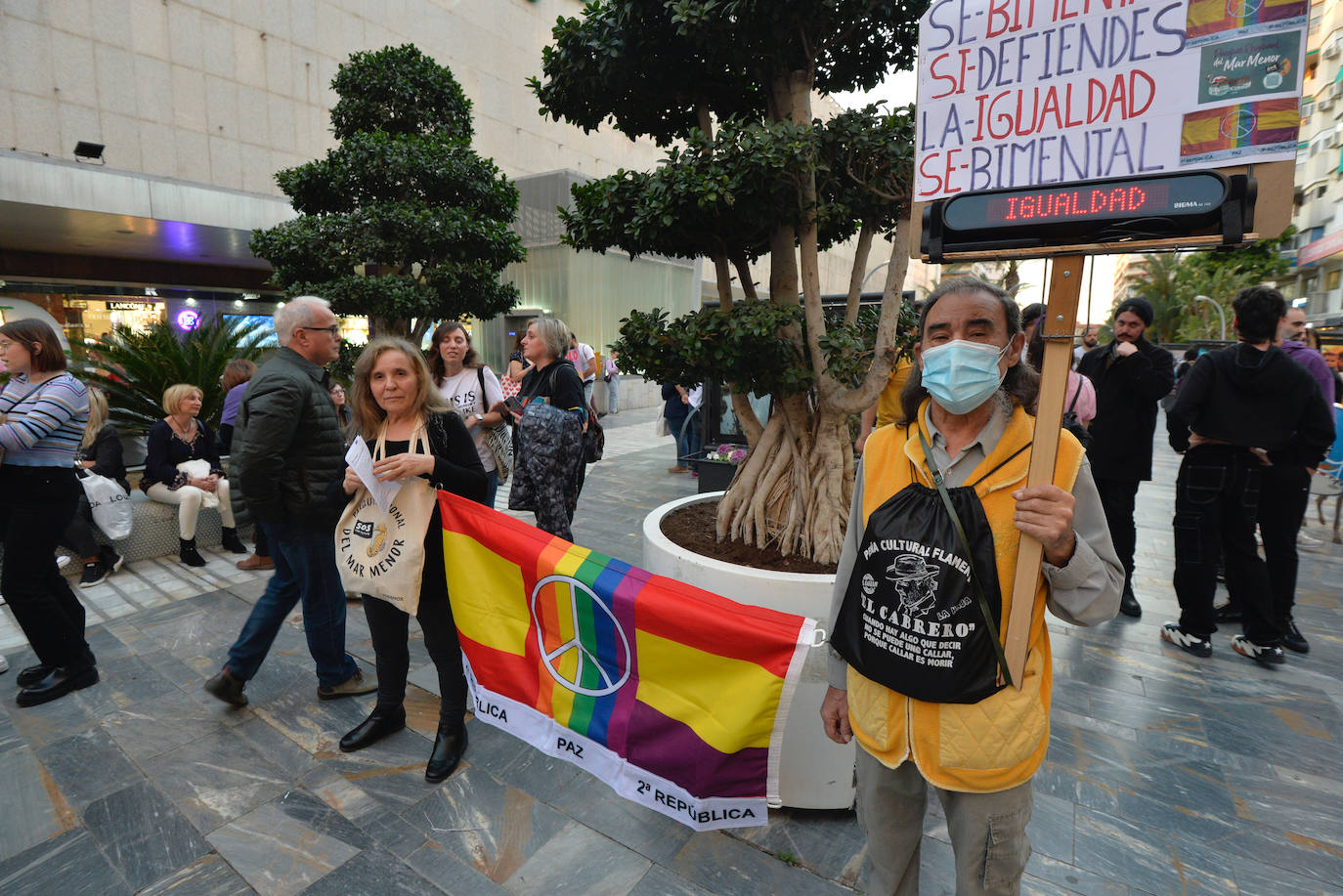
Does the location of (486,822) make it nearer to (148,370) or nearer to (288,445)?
(288,445)

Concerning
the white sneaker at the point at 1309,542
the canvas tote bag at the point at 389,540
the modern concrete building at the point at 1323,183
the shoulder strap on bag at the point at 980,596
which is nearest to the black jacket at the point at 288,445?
the canvas tote bag at the point at 389,540

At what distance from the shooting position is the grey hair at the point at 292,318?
3176 millimetres

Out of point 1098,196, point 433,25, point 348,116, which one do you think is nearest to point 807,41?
point 1098,196

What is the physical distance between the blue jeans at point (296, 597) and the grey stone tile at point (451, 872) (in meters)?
1.37

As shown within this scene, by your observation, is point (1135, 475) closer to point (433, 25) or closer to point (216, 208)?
point (216, 208)

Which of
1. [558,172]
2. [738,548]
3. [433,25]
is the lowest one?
[738,548]

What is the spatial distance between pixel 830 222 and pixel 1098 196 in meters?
2.38

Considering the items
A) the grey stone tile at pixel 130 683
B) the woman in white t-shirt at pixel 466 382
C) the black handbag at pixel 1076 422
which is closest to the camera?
the grey stone tile at pixel 130 683

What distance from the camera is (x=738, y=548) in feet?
10.7

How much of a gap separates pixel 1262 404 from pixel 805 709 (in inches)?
137

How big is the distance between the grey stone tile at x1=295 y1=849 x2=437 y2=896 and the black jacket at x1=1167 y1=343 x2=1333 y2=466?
15.4 ft

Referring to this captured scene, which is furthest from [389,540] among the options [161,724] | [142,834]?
[161,724]

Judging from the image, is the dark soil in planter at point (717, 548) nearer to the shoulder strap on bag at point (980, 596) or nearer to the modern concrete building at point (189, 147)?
the shoulder strap on bag at point (980, 596)

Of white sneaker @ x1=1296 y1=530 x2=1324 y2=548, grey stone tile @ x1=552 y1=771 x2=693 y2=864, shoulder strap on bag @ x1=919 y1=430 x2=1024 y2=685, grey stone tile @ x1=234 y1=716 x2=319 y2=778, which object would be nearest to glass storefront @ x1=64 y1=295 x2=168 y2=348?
grey stone tile @ x1=234 y1=716 x2=319 y2=778
